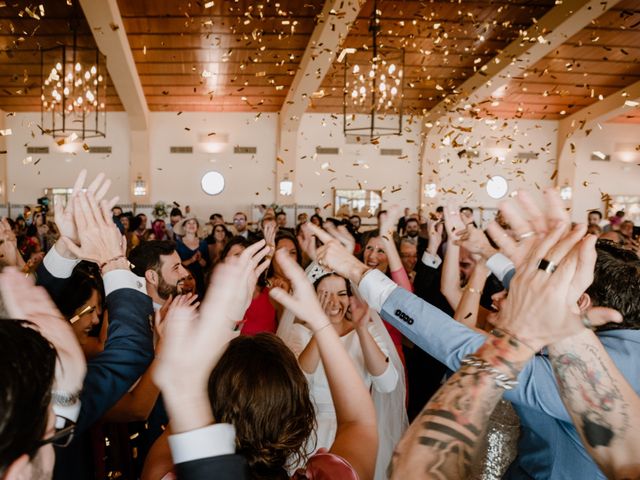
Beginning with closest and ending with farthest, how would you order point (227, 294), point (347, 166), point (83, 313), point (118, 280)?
point (227, 294)
point (118, 280)
point (83, 313)
point (347, 166)

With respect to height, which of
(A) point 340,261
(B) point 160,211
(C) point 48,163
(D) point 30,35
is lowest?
(B) point 160,211

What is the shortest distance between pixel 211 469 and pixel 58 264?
49.4 inches

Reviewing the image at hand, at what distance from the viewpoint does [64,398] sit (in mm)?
979

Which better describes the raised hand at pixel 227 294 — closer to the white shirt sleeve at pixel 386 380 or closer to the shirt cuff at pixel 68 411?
the shirt cuff at pixel 68 411

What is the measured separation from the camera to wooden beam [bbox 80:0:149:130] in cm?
812

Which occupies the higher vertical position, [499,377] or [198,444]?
→ [499,377]

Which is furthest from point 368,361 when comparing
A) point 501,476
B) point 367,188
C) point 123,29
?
point 367,188

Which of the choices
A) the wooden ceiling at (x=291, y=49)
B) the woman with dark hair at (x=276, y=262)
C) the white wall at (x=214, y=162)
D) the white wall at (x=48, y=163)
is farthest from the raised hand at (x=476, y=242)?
the white wall at (x=48, y=163)

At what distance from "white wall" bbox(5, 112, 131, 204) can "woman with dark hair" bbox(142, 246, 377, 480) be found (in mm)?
14012

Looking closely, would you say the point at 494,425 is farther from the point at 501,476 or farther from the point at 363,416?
the point at 363,416

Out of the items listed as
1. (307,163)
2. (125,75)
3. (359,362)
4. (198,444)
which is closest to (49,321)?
(198,444)

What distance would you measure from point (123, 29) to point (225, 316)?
9.78m

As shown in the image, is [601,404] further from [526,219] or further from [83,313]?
[83,313]

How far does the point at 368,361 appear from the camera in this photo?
2182 millimetres
